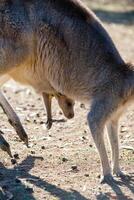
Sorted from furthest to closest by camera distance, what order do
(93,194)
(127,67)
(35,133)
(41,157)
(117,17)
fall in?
(117,17)
(35,133)
(41,157)
(127,67)
(93,194)

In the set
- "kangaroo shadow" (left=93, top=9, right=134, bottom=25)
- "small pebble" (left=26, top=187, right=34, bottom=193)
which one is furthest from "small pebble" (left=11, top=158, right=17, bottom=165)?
"kangaroo shadow" (left=93, top=9, right=134, bottom=25)

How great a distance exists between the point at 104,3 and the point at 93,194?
544 inches

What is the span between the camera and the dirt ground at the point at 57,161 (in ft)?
15.9

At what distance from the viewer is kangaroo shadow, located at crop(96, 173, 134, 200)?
4781 millimetres

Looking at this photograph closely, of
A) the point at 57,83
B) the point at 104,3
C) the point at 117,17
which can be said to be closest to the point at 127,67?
the point at 57,83

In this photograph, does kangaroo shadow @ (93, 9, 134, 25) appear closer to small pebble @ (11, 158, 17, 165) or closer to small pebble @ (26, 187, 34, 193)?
small pebble @ (11, 158, 17, 165)

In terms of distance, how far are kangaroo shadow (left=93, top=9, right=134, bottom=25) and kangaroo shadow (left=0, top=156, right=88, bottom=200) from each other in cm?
978

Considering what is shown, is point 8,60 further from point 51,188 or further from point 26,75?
point 51,188

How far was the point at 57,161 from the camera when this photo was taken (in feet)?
18.1

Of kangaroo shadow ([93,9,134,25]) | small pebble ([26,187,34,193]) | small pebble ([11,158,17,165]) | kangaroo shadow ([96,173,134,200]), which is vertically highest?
kangaroo shadow ([93,9,134,25])

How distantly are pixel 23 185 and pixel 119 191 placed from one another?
761 mm

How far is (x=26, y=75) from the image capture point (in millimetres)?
5680

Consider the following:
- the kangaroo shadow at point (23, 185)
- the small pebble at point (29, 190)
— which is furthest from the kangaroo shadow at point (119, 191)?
the small pebble at point (29, 190)

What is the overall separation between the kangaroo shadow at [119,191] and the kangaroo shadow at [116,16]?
9.78 metres
